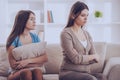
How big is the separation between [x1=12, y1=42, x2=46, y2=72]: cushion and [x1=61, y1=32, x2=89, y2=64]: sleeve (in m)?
0.31

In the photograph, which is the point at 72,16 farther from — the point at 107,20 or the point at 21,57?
the point at 107,20

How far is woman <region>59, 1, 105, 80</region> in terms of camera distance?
215 centimetres

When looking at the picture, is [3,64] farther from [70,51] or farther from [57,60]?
[70,51]

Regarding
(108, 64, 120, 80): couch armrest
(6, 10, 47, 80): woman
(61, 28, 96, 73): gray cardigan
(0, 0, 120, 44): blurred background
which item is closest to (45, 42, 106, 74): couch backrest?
(6, 10, 47, 80): woman

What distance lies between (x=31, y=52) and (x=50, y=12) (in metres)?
1.70

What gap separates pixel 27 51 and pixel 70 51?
1.39 ft

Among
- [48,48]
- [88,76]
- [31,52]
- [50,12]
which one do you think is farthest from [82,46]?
[50,12]

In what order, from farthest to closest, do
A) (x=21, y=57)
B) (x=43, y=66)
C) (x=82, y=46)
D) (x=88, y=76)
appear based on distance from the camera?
(x=43, y=66)
(x=21, y=57)
(x=82, y=46)
(x=88, y=76)

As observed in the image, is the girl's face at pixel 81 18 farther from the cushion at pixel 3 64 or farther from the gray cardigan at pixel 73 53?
the cushion at pixel 3 64

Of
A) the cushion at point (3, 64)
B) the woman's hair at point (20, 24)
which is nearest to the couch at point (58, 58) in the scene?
the cushion at point (3, 64)

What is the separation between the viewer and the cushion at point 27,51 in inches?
92.4

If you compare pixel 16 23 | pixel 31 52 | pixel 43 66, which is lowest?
pixel 43 66

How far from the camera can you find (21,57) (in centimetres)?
236

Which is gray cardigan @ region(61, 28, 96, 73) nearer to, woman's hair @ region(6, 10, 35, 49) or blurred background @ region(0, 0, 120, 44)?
woman's hair @ region(6, 10, 35, 49)
